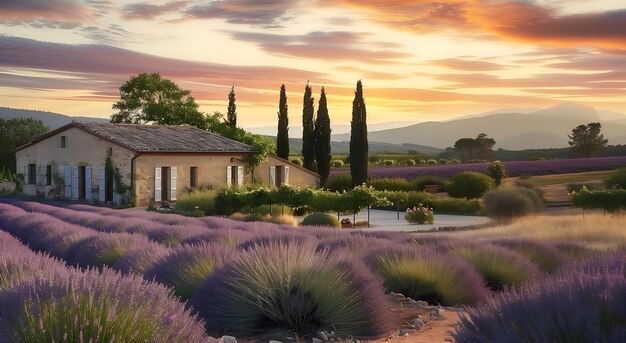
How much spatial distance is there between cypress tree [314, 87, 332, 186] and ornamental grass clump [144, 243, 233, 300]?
117 feet

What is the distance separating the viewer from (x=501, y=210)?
81.2 feet

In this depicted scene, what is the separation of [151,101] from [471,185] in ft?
99.2

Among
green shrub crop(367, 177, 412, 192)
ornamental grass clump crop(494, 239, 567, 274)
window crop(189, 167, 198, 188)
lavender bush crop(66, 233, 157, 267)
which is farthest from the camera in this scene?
green shrub crop(367, 177, 412, 192)

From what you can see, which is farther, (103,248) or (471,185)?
(471,185)

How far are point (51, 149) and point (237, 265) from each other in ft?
114

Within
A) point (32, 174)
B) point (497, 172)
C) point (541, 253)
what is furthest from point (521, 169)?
point (541, 253)

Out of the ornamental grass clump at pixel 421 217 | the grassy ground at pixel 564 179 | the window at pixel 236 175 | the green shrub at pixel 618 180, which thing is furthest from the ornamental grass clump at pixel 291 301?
the grassy ground at pixel 564 179

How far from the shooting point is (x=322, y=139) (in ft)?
146

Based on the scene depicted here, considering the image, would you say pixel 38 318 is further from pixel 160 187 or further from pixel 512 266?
pixel 160 187

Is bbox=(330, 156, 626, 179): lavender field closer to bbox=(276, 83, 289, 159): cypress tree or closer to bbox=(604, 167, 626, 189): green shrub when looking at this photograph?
bbox=(276, 83, 289, 159): cypress tree

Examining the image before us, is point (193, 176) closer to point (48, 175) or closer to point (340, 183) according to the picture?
point (48, 175)

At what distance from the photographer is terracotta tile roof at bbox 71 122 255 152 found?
112ft

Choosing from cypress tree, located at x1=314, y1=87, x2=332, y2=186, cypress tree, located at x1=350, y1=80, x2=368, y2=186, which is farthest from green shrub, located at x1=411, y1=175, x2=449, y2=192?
cypress tree, located at x1=314, y1=87, x2=332, y2=186

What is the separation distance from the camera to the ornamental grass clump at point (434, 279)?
832 cm
